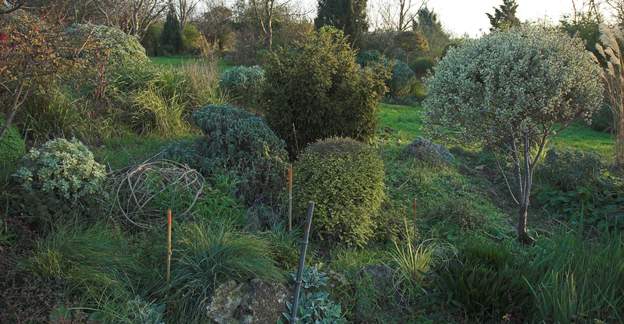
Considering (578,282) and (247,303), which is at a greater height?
(578,282)

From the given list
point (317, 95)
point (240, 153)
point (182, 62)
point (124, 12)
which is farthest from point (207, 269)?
point (124, 12)

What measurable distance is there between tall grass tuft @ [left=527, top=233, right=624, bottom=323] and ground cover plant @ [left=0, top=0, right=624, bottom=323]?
0.02 m

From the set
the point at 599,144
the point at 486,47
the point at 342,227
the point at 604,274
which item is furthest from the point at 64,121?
the point at 599,144

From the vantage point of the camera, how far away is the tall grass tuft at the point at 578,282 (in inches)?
142

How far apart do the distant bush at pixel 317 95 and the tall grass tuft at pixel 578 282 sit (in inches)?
141

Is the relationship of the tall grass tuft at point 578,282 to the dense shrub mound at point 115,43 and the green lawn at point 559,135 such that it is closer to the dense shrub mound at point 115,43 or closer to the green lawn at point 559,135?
the green lawn at point 559,135

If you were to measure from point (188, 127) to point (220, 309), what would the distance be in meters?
5.13

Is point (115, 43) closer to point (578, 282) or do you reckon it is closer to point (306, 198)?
point (306, 198)

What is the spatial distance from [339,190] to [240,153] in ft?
4.66

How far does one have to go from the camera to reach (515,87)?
185 inches

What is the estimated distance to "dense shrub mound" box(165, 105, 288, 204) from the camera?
5711 millimetres

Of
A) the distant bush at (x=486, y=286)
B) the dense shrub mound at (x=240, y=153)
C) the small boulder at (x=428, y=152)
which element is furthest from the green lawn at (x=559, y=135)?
the distant bush at (x=486, y=286)

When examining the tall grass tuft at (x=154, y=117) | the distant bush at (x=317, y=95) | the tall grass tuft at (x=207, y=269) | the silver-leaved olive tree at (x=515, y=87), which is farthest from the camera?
the tall grass tuft at (x=154, y=117)

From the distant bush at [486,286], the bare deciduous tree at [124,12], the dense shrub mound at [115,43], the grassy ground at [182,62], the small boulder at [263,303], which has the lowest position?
the small boulder at [263,303]
